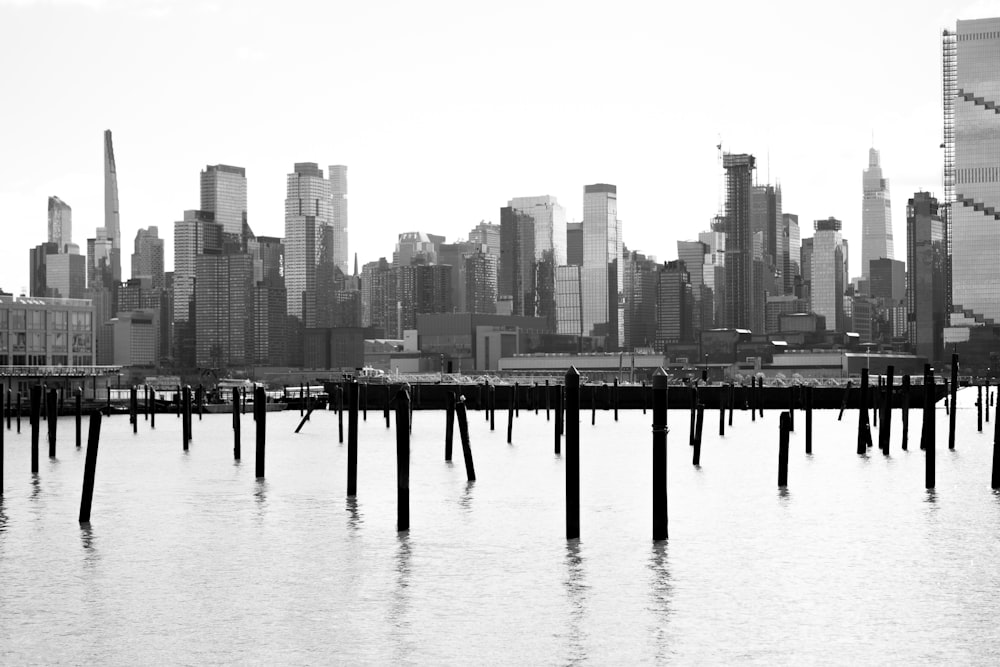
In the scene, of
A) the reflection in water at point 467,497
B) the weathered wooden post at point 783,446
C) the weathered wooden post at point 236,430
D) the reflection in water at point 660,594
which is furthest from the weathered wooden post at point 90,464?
the weathered wooden post at point 236,430

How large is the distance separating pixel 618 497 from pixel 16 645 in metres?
26.1

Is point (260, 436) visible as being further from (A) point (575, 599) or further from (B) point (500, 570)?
(A) point (575, 599)

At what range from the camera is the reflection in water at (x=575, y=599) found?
70.8 ft

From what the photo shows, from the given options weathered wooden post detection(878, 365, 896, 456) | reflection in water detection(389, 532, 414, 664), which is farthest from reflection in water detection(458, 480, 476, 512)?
weathered wooden post detection(878, 365, 896, 456)

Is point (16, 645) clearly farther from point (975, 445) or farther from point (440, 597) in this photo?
point (975, 445)

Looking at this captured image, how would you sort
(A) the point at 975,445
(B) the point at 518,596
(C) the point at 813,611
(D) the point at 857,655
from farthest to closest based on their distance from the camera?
(A) the point at 975,445 < (B) the point at 518,596 < (C) the point at 813,611 < (D) the point at 857,655

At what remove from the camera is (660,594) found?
26531 mm

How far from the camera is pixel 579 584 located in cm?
2750

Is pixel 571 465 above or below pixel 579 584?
above

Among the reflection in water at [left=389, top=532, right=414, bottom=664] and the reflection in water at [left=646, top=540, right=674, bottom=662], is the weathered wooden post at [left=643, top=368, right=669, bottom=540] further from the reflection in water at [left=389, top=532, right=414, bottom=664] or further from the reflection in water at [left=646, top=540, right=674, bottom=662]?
the reflection in water at [left=389, top=532, right=414, bottom=664]

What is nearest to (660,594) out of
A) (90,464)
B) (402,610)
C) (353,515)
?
(402,610)

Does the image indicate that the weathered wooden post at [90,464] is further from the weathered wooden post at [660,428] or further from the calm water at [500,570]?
the weathered wooden post at [660,428]

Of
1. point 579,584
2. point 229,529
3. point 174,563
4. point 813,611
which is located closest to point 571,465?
point 579,584

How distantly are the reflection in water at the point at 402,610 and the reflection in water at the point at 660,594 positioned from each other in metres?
4.04
